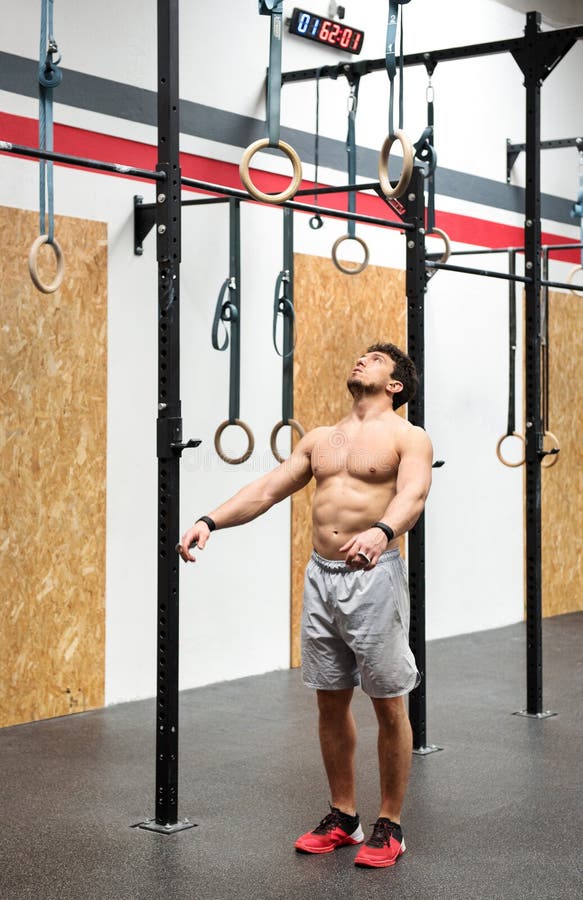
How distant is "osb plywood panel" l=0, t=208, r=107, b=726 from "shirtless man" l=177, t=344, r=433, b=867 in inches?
69.2

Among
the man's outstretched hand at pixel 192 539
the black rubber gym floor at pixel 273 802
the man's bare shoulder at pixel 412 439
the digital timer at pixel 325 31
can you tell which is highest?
the digital timer at pixel 325 31

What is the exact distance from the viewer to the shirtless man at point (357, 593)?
11.6 feet

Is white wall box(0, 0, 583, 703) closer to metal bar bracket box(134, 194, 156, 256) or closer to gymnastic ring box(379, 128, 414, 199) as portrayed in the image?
metal bar bracket box(134, 194, 156, 256)

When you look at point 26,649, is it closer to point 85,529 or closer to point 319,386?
point 85,529

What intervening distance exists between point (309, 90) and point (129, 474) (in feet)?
8.02

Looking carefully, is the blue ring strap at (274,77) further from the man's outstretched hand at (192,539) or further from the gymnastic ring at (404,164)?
the man's outstretched hand at (192,539)

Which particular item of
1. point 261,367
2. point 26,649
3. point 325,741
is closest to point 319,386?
point 261,367

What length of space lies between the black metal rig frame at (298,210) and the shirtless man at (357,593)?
1.13 ft

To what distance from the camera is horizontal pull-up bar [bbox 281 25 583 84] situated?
16.9 feet

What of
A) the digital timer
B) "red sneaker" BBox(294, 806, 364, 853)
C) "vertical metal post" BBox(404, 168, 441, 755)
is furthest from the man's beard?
the digital timer

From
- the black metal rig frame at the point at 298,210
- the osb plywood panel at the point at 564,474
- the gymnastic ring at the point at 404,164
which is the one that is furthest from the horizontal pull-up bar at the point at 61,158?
the osb plywood panel at the point at 564,474

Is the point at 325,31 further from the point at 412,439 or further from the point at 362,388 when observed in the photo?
the point at 412,439

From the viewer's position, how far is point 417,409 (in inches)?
190

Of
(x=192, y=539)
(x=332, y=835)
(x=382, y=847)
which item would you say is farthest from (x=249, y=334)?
(x=382, y=847)
